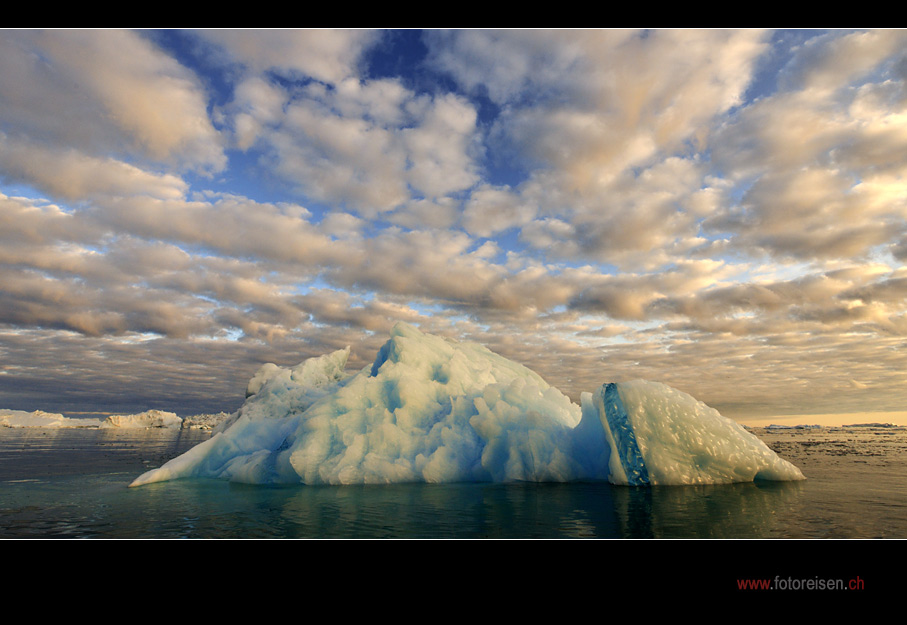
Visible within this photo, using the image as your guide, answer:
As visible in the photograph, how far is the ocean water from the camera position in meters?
6.61

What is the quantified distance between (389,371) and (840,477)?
14852 millimetres

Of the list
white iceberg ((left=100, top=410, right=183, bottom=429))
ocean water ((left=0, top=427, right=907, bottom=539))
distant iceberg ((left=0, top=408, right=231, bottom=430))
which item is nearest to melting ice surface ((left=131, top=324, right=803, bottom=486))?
ocean water ((left=0, top=427, right=907, bottom=539))

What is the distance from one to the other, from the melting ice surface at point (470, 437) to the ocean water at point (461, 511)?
746 mm

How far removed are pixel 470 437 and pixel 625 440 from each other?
498 cm

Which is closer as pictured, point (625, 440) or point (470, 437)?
point (625, 440)

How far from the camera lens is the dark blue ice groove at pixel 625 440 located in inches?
475

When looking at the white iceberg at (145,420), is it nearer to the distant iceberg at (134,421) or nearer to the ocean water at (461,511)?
the distant iceberg at (134,421)

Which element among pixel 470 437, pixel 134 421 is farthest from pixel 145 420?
pixel 470 437

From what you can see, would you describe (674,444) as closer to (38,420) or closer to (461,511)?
(461,511)

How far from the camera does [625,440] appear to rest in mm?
12266

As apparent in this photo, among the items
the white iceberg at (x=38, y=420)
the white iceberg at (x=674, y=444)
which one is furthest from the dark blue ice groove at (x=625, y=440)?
the white iceberg at (x=38, y=420)

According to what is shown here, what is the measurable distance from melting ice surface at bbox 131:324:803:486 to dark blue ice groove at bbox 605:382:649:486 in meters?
0.03

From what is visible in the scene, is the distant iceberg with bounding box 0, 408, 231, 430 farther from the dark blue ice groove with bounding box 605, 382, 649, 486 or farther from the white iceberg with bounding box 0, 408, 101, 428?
the dark blue ice groove with bounding box 605, 382, 649, 486
